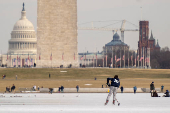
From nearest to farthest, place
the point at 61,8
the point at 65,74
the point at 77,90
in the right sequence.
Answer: the point at 77,90 < the point at 65,74 < the point at 61,8

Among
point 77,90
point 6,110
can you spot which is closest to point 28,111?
point 6,110

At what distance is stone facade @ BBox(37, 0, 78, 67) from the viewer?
4437 inches

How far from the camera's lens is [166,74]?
316ft

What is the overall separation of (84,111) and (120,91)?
87.8 ft

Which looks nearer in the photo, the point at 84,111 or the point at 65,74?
the point at 84,111

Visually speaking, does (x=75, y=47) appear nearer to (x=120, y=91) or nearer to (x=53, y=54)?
(x=53, y=54)

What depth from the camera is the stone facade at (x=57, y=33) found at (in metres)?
113

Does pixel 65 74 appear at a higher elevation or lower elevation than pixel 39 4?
lower

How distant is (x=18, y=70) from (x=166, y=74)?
1052 inches

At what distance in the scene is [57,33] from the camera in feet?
375

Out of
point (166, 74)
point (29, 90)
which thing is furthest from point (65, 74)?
point (29, 90)

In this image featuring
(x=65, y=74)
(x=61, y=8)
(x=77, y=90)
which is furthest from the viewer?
(x=61, y=8)

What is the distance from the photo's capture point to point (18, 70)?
9644 cm

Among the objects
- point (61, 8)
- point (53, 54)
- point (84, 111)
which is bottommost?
point (84, 111)
